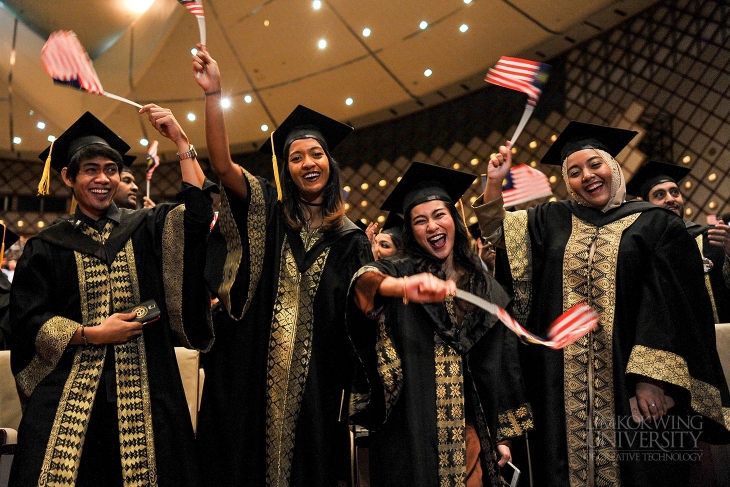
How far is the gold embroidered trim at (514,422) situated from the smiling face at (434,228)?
63 centimetres

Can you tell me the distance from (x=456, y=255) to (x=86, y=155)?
1.48 metres

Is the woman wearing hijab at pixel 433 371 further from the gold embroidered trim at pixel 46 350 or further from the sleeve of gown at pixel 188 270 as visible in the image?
the gold embroidered trim at pixel 46 350

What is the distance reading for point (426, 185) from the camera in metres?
2.94

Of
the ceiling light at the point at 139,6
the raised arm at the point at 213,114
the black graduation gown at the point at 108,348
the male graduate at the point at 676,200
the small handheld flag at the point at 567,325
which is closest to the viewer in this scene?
the small handheld flag at the point at 567,325

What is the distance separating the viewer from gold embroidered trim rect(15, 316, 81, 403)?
2404 mm

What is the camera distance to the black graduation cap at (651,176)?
13.9 feet

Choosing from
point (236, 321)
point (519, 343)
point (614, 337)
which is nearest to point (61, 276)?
point (236, 321)

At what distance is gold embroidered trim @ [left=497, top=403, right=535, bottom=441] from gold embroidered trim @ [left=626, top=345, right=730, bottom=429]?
418 mm

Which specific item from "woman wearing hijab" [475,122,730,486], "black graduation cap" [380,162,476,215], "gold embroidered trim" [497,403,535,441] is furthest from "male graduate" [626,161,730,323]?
"gold embroidered trim" [497,403,535,441]

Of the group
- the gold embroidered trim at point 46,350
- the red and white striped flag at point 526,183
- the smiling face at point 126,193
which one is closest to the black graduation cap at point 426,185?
the gold embroidered trim at point 46,350

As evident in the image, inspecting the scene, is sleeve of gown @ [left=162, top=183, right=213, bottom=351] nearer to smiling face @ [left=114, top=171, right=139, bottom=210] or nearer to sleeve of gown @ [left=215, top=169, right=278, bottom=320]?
sleeve of gown @ [left=215, top=169, right=278, bottom=320]

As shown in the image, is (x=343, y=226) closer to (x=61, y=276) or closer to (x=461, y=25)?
(x=61, y=276)

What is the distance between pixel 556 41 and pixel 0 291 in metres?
5.00

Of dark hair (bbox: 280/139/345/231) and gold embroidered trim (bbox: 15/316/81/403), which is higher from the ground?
dark hair (bbox: 280/139/345/231)
